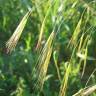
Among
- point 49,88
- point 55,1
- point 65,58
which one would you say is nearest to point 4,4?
point 65,58

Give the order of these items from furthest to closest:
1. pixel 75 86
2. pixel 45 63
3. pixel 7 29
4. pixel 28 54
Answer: pixel 7 29, pixel 28 54, pixel 75 86, pixel 45 63

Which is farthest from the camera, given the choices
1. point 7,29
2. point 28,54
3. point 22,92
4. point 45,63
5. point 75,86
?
point 7,29

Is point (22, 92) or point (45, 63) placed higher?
point (45, 63)

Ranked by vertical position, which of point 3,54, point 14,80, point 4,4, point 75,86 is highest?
point 4,4

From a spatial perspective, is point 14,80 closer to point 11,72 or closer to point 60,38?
point 11,72

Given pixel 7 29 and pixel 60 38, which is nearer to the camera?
pixel 60 38

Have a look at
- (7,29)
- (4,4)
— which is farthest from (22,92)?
(4,4)

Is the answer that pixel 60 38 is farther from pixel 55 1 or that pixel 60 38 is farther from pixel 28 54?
pixel 55 1

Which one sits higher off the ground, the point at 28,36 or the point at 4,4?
the point at 4,4

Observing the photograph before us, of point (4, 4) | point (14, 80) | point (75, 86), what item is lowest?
point (75, 86)
